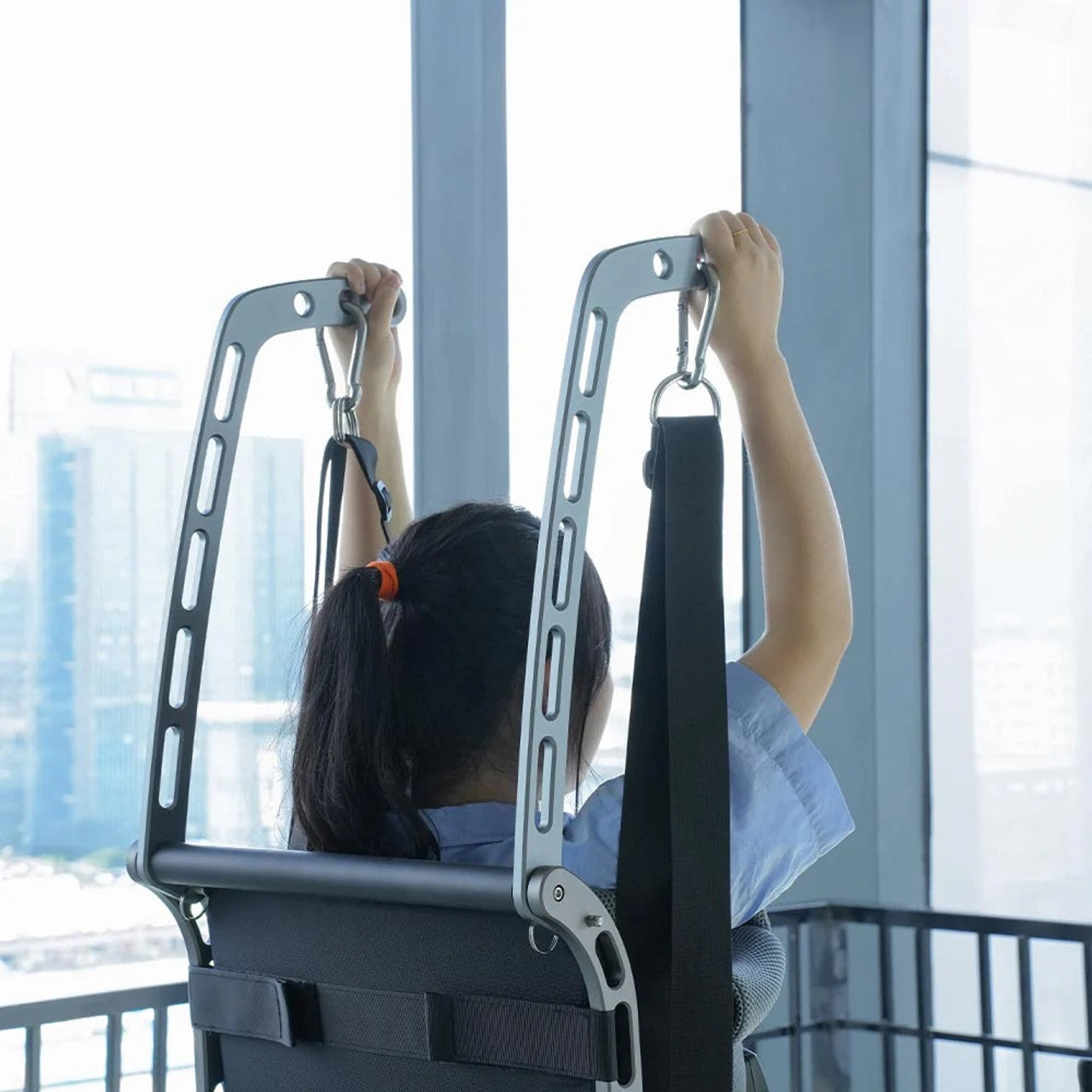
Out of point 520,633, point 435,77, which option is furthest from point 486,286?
point 520,633

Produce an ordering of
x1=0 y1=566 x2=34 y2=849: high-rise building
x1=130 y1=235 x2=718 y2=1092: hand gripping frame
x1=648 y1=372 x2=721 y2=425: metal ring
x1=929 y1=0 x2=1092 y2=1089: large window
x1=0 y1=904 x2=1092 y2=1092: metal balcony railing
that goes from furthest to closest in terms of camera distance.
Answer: x1=929 y1=0 x2=1092 y2=1089: large window
x1=0 y1=566 x2=34 y2=849: high-rise building
x1=0 y1=904 x2=1092 y2=1092: metal balcony railing
x1=648 y1=372 x2=721 y2=425: metal ring
x1=130 y1=235 x2=718 y2=1092: hand gripping frame

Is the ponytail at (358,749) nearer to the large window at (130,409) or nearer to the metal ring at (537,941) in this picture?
the metal ring at (537,941)

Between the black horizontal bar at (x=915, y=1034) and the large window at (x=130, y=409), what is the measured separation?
0.65m

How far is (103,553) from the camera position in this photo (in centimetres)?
168

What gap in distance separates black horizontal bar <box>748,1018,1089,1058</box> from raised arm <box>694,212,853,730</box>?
25.7 inches

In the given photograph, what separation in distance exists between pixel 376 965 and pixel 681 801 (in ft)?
0.77

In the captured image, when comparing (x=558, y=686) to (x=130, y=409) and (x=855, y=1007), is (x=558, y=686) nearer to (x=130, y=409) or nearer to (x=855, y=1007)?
(x=130, y=409)

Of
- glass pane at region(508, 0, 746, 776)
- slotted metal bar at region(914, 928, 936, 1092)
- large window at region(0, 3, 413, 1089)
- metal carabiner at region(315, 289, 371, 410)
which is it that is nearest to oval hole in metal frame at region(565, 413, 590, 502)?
metal carabiner at region(315, 289, 371, 410)

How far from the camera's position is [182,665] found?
116cm

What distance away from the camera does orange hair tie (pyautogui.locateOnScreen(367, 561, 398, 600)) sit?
107 cm

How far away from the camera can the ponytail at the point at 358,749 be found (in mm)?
1047

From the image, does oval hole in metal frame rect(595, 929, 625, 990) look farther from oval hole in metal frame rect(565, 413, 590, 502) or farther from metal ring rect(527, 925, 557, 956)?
oval hole in metal frame rect(565, 413, 590, 502)

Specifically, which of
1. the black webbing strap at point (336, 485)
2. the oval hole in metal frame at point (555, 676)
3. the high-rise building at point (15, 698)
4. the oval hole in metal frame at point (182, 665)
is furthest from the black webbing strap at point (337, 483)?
the high-rise building at point (15, 698)

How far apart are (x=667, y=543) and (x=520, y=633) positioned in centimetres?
19
